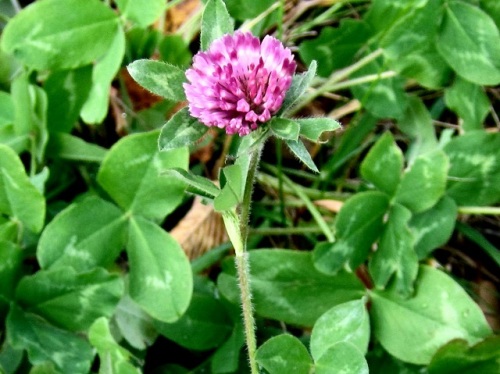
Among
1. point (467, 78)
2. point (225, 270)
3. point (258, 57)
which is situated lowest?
point (225, 270)

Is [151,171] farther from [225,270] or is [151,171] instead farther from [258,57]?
[258,57]

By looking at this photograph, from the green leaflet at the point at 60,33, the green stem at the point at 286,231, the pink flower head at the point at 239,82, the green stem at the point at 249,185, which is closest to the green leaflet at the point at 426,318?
the green stem at the point at 286,231

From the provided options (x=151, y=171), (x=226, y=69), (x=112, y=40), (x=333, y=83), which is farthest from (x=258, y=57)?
(x=333, y=83)

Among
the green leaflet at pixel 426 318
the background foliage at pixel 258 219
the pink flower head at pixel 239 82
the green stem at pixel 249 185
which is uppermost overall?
the pink flower head at pixel 239 82

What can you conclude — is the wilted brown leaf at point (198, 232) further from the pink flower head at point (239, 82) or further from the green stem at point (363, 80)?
the pink flower head at point (239, 82)

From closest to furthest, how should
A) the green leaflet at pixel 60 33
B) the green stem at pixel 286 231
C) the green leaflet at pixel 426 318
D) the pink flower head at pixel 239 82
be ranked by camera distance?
the pink flower head at pixel 239 82
the green leaflet at pixel 426 318
the green leaflet at pixel 60 33
the green stem at pixel 286 231

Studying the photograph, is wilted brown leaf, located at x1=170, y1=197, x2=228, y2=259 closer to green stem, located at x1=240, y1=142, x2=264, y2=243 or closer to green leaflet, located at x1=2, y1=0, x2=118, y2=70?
green leaflet, located at x1=2, y1=0, x2=118, y2=70
